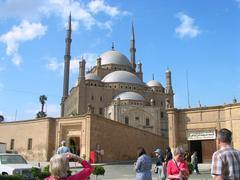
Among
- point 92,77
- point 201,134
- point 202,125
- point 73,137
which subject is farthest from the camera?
point 92,77

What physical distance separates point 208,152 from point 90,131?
878 centimetres

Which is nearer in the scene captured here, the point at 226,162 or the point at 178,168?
the point at 226,162

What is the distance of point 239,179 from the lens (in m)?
4.01

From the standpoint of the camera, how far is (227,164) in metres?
4.06

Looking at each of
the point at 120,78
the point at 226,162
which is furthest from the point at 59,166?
the point at 120,78

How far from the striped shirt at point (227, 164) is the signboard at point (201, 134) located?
1951 cm

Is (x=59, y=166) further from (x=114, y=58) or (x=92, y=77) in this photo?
(x=114, y=58)

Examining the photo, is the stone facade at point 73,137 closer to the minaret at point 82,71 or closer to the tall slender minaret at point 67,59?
the minaret at point 82,71

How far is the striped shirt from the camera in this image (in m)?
4.00

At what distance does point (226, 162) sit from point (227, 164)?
0.02 metres

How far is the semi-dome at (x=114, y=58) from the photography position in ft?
221

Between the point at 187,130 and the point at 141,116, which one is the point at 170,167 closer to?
the point at 187,130

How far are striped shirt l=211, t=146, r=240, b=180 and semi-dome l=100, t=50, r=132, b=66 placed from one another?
207 ft

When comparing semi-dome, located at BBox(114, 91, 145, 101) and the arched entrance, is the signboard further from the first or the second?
semi-dome, located at BBox(114, 91, 145, 101)
